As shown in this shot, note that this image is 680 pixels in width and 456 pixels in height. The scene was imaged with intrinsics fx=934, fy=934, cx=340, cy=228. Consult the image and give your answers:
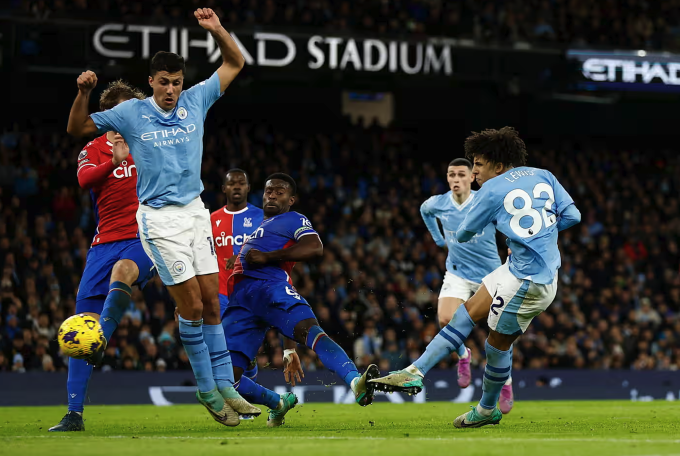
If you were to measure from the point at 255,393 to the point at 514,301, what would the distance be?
91.8 inches

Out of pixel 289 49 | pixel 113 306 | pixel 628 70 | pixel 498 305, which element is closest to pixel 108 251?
pixel 113 306

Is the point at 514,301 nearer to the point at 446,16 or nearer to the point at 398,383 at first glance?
the point at 398,383

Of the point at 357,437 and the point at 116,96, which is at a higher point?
the point at 116,96

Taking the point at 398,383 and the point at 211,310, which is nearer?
the point at 398,383

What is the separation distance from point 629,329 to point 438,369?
5266mm

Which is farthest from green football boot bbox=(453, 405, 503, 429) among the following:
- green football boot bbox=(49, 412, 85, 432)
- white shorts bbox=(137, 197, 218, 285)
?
green football boot bbox=(49, 412, 85, 432)

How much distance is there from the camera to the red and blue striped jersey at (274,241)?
7.88m

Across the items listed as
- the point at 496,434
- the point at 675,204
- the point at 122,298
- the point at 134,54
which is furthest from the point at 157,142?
the point at 675,204

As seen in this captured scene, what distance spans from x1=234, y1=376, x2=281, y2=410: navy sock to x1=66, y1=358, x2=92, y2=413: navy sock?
1238 millimetres

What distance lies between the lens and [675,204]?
2386cm

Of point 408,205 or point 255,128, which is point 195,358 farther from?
point 255,128

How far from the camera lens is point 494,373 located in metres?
7.39

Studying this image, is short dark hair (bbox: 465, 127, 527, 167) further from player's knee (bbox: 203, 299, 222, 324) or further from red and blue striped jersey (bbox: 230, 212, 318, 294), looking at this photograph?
player's knee (bbox: 203, 299, 222, 324)

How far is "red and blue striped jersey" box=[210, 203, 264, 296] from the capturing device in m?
9.62
